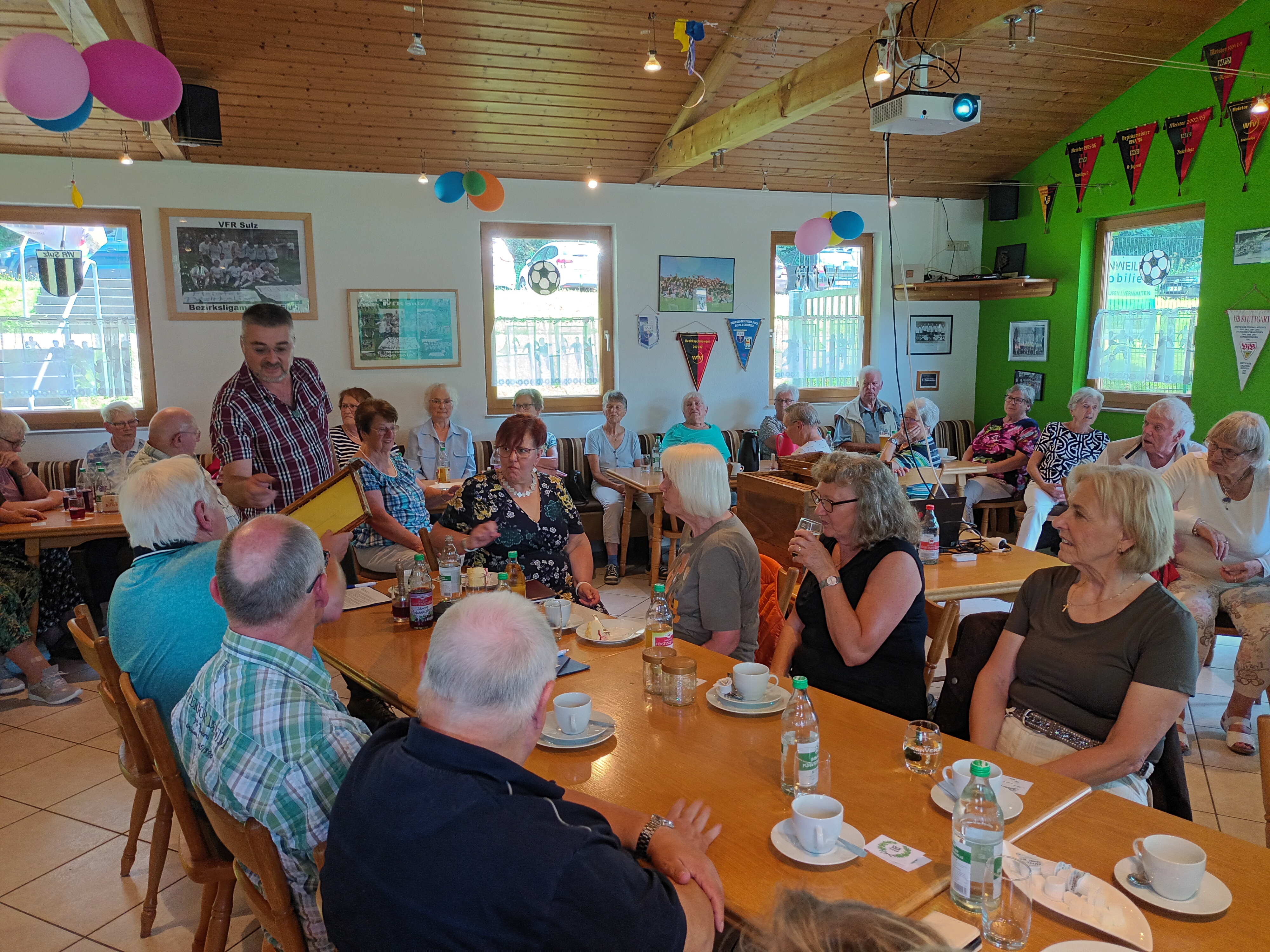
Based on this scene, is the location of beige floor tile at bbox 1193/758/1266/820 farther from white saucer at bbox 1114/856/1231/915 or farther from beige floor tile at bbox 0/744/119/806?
beige floor tile at bbox 0/744/119/806

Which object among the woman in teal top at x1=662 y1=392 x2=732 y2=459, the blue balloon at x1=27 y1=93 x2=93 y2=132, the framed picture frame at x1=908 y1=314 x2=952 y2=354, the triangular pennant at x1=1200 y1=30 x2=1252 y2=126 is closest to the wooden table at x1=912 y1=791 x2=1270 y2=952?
the blue balloon at x1=27 y1=93 x2=93 y2=132

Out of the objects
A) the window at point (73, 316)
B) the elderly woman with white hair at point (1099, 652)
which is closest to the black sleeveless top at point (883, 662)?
the elderly woman with white hair at point (1099, 652)

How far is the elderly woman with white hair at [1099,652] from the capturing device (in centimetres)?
201

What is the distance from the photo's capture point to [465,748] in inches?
49.6

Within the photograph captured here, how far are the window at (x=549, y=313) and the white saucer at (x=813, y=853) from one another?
628 cm

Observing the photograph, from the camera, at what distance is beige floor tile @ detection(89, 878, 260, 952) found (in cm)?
255

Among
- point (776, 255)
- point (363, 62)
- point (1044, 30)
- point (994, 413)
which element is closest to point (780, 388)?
point (776, 255)

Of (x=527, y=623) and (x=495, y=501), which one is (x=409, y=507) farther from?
(x=527, y=623)

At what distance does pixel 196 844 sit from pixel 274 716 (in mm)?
766

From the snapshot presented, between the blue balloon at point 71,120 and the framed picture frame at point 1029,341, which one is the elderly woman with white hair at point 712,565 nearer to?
the blue balloon at point 71,120

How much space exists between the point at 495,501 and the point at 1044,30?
5721mm

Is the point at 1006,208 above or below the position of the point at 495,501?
above

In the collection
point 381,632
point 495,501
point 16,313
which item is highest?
point 16,313

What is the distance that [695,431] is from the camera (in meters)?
7.01
